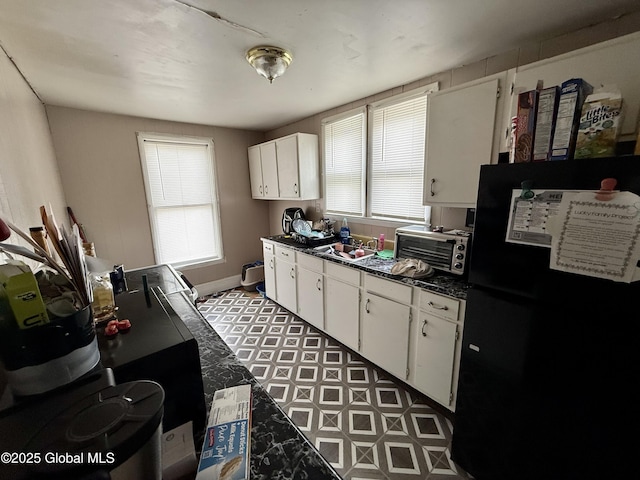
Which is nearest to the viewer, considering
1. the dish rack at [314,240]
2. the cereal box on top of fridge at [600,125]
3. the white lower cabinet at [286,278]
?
the cereal box on top of fridge at [600,125]

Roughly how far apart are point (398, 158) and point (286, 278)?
5.84 ft

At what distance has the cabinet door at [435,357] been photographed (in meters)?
1.65

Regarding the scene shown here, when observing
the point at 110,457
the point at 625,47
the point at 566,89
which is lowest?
the point at 110,457

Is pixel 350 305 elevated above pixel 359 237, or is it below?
below

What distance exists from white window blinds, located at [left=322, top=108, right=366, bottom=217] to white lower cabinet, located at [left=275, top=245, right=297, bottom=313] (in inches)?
29.8

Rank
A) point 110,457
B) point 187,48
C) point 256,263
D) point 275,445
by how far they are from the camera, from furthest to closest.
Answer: point 256,263, point 187,48, point 275,445, point 110,457

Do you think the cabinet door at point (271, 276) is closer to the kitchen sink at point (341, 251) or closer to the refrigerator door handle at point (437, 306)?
the kitchen sink at point (341, 251)

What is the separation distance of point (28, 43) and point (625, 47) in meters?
3.02

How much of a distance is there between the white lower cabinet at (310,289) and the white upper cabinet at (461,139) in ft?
4.03

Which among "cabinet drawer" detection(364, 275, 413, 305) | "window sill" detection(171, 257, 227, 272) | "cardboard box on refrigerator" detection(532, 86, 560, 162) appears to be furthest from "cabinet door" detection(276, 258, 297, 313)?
"cardboard box on refrigerator" detection(532, 86, 560, 162)

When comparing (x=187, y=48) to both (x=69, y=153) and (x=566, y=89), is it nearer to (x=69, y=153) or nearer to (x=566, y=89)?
(x=566, y=89)

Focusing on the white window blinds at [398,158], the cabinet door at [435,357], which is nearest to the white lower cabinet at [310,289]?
the white window blinds at [398,158]

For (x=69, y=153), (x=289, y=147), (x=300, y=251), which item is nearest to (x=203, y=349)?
(x=300, y=251)

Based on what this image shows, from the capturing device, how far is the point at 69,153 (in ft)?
8.94
